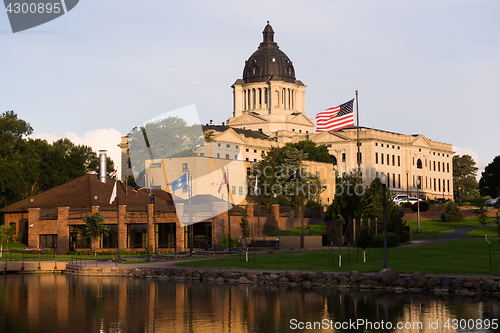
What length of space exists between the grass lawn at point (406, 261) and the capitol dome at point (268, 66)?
136316mm

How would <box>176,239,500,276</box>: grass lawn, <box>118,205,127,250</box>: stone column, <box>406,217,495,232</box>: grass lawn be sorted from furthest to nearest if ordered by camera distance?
<box>406,217,495,232</box>: grass lawn < <box>118,205,127,250</box>: stone column < <box>176,239,500,276</box>: grass lawn

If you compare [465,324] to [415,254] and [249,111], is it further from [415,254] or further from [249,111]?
A: [249,111]

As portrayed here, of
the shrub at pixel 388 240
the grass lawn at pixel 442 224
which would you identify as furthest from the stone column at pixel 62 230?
the grass lawn at pixel 442 224

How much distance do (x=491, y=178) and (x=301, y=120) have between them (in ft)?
184

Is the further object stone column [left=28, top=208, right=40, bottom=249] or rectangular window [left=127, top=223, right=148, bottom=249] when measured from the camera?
stone column [left=28, top=208, right=40, bottom=249]

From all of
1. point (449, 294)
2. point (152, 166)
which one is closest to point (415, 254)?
point (449, 294)

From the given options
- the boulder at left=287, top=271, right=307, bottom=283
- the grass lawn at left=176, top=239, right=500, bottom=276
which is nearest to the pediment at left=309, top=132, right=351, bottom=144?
the grass lawn at left=176, top=239, right=500, bottom=276

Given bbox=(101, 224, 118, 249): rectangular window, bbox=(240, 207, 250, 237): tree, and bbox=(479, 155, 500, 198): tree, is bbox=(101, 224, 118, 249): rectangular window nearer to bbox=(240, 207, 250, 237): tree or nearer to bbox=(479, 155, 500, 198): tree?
bbox=(240, 207, 250, 237): tree

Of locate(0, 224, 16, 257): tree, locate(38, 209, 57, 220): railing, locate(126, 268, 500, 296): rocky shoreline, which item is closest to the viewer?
locate(126, 268, 500, 296): rocky shoreline

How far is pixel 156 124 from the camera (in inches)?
4653

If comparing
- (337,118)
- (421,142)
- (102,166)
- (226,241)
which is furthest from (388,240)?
(421,142)

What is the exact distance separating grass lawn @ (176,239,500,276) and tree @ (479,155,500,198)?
3922 inches

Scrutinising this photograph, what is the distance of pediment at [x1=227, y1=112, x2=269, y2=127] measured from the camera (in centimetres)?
17500

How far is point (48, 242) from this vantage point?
213 feet
